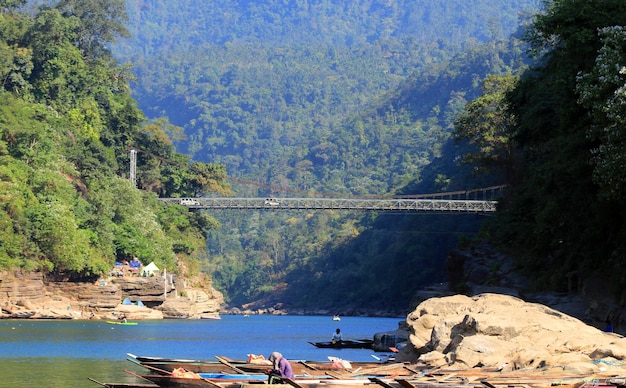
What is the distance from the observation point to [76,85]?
9419cm

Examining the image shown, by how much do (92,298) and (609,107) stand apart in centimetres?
5113

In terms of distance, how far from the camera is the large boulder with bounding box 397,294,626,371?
21.5 m

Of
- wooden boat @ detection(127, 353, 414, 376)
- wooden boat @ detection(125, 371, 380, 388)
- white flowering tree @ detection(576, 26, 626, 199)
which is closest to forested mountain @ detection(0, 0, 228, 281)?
white flowering tree @ detection(576, 26, 626, 199)

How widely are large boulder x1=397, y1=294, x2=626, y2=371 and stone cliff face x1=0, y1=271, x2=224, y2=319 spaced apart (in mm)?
44795

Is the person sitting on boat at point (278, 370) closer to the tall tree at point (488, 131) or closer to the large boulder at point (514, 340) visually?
the large boulder at point (514, 340)

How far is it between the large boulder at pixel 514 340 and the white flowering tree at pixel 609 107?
17.3 ft

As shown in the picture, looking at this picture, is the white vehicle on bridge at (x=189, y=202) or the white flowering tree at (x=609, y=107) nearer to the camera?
the white flowering tree at (x=609, y=107)

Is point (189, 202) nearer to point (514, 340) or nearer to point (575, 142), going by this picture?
point (575, 142)

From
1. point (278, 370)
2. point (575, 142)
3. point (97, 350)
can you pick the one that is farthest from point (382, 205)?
point (278, 370)

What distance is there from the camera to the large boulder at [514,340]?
21.5 metres

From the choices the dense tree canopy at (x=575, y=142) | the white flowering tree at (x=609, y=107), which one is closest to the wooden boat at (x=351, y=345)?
the dense tree canopy at (x=575, y=142)

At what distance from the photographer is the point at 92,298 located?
239 feet

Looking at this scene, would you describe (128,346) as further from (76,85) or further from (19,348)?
(76,85)

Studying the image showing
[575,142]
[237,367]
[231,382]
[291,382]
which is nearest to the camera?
[291,382]
